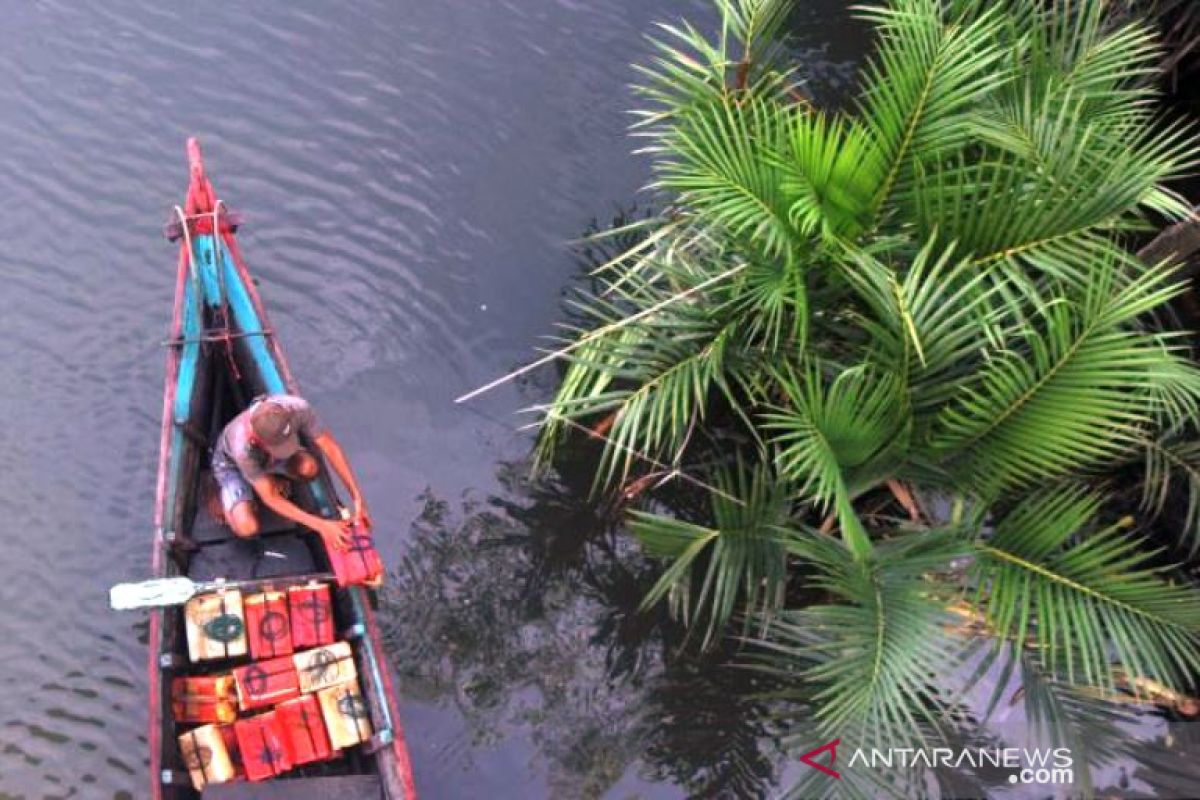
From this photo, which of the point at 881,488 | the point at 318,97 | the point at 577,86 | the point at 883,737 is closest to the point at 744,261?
the point at 881,488

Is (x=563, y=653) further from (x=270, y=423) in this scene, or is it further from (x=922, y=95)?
(x=922, y=95)

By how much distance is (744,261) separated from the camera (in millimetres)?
4957

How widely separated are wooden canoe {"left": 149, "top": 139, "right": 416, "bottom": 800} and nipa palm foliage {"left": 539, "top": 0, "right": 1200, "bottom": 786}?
1386 millimetres

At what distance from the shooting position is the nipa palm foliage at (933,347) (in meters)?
3.92

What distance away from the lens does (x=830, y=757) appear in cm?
434

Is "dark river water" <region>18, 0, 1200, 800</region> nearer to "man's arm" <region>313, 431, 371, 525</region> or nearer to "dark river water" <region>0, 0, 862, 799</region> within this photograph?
"dark river water" <region>0, 0, 862, 799</region>

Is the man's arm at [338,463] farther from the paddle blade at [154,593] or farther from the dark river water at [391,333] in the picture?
the dark river water at [391,333]

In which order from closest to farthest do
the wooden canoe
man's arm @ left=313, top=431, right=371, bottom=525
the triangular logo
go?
the triangular logo < the wooden canoe < man's arm @ left=313, top=431, right=371, bottom=525

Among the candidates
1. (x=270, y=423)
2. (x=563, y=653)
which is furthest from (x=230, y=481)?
(x=563, y=653)

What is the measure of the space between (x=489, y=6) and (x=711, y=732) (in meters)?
5.21

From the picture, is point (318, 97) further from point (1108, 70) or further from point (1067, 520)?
point (1067, 520)

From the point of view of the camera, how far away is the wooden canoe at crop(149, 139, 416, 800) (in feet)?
15.9

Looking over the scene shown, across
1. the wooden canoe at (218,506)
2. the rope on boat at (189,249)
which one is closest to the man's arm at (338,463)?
the wooden canoe at (218,506)

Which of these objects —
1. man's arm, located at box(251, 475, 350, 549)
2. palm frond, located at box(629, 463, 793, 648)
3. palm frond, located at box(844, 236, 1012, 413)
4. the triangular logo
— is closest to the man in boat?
man's arm, located at box(251, 475, 350, 549)
